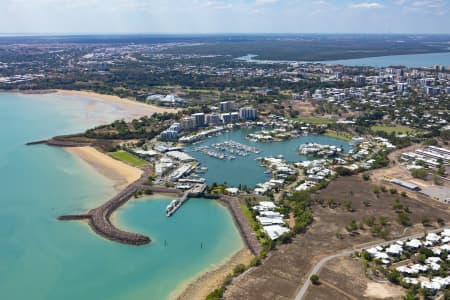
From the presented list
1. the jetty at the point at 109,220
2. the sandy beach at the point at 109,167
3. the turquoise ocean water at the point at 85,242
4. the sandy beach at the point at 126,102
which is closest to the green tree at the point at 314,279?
the turquoise ocean water at the point at 85,242

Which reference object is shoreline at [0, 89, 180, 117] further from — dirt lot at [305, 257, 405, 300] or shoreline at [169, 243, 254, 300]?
dirt lot at [305, 257, 405, 300]

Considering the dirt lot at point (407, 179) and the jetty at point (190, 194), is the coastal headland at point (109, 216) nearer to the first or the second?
the jetty at point (190, 194)

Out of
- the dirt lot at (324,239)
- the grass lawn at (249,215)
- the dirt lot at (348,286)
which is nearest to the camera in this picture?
the dirt lot at (348,286)

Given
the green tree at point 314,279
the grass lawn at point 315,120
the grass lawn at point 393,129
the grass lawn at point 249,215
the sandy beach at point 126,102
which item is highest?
the sandy beach at point 126,102

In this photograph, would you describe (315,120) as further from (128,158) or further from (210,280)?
(210,280)

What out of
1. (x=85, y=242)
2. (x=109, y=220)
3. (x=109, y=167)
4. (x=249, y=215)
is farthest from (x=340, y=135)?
(x=85, y=242)

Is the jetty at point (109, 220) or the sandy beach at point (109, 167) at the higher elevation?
the sandy beach at point (109, 167)
